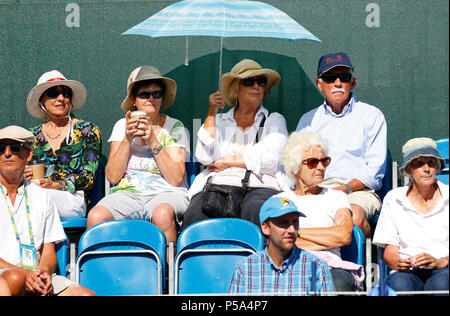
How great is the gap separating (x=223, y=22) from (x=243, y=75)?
42 cm

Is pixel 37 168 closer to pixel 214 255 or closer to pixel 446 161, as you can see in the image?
pixel 214 255

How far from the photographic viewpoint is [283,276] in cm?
390

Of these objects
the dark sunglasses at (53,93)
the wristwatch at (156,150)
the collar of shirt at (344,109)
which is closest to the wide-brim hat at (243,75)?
the collar of shirt at (344,109)

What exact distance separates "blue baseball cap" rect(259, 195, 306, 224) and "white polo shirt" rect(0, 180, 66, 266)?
1220 millimetres

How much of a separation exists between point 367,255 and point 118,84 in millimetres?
2646

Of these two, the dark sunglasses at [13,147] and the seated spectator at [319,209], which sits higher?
the dark sunglasses at [13,147]

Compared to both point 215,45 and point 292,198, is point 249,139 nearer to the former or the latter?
point 292,198

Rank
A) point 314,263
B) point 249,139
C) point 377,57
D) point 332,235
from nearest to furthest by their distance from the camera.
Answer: point 314,263
point 332,235
point 249,139
point 377,57

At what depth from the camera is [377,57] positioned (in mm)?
6008

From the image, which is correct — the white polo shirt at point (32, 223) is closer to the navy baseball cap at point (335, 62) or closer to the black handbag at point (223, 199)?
the black handbag at point (223, 199)

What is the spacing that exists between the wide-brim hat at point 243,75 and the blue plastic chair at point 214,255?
125 cm

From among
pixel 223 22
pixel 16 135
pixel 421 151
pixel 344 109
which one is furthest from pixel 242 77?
pixel 16 135

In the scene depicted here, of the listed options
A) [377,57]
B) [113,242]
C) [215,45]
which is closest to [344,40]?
[377,57]

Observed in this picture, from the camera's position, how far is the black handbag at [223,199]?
15.9 ft
